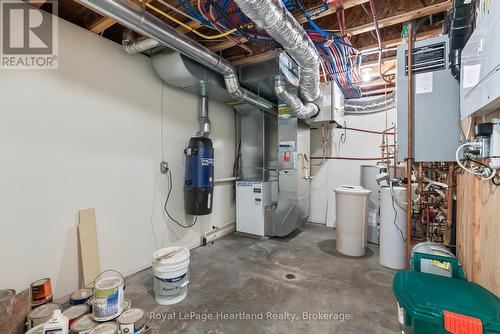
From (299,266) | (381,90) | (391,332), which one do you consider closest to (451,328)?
(391,332)

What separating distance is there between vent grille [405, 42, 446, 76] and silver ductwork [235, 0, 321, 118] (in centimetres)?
86

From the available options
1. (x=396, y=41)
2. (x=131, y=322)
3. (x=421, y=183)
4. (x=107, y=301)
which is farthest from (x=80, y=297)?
(x=396, y=41)

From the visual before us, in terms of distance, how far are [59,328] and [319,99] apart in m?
3.79

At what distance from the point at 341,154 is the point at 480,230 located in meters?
3.11

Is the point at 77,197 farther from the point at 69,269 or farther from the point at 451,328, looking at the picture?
the point at 451,328

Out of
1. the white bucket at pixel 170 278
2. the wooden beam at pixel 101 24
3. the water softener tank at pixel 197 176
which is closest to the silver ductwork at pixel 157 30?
the wooden beam at pixel 101 24

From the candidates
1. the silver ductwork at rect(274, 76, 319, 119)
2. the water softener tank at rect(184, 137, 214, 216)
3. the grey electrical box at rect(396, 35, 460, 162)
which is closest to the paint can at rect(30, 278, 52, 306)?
the water softener tank at rect(184, 137, 214, 216)

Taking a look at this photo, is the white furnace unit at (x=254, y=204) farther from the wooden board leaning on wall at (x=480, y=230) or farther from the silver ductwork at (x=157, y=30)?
the wooden board leaning on wall at (x=480, y=230)

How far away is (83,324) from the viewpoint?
4.61ft

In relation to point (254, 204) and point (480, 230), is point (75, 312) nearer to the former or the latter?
point (254, 204)

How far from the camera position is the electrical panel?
0.90 meters

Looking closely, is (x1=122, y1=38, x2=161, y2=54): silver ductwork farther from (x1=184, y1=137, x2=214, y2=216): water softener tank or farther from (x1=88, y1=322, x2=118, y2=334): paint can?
(x1=88, y1=322, x2=118, y2=334): paint can

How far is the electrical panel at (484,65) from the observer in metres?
0.90

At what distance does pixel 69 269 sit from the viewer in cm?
196
